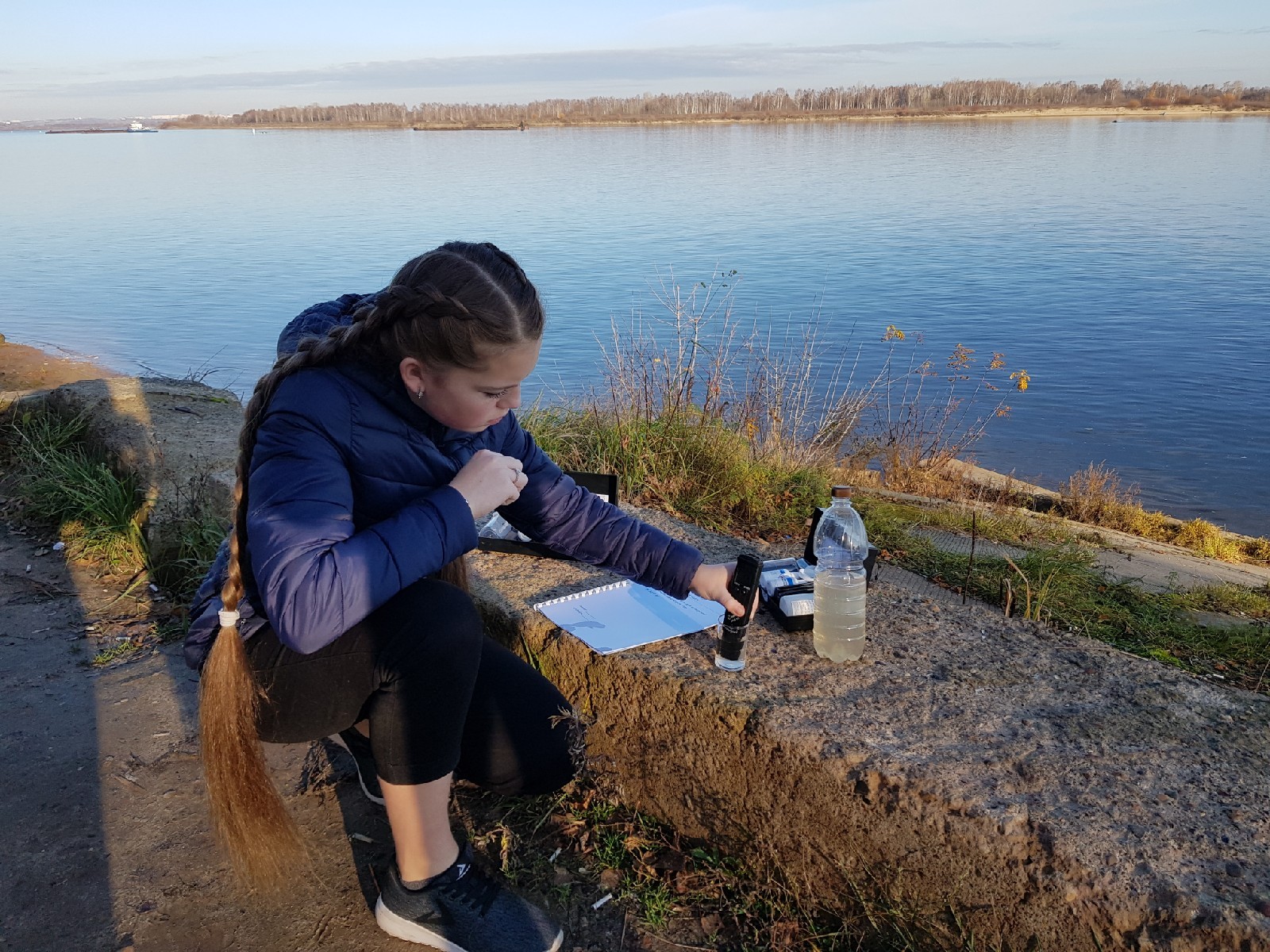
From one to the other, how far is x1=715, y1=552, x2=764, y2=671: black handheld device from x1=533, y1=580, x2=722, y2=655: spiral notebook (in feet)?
0.77

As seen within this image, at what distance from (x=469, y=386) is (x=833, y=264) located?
1572 cm

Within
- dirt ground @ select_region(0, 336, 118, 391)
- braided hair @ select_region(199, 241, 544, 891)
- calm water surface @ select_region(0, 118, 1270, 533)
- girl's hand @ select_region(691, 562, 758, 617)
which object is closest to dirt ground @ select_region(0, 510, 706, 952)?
braided hair @ select_region(199, 241, 544, 891)

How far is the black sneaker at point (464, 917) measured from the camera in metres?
2.21

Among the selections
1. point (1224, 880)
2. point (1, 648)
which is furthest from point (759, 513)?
point (1, 648)

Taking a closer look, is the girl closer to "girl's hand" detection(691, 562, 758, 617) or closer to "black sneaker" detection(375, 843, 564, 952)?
"black sneaker" detection(375, 843, 564, 952)

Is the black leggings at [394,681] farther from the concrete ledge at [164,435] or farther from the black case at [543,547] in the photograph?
the concrete ledge at [164,435]

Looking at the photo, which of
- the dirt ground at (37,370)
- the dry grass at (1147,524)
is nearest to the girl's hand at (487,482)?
the dry grass at (1147,524)

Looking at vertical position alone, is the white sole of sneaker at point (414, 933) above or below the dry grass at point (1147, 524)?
above

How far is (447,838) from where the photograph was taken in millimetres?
2271

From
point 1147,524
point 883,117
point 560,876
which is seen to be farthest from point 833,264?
point 883,117

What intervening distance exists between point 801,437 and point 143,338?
10.2 metres

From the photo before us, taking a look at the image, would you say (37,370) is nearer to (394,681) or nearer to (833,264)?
(394,681)

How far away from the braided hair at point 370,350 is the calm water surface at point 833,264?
315 inches

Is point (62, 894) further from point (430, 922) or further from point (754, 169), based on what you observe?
point (754, 169)
